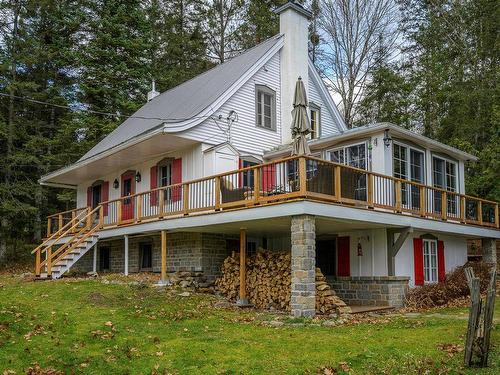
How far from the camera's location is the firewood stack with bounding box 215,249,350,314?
40.6 ft

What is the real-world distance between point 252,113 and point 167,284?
22.6 feet

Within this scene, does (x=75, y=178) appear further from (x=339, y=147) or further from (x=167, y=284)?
(x=339, y=147)

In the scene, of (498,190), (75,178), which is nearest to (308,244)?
(498,190)

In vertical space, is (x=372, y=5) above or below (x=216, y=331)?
above

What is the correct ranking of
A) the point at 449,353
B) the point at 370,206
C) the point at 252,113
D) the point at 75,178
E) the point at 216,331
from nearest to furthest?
the point at 449,353 < the point at 216,331 < the point at 370,206 < the point at 252,113 < the point at 75,178

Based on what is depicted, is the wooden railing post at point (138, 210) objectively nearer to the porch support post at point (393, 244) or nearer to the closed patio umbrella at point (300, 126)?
the closed patio umbrella at point (300, 126)

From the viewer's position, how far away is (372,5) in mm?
27625

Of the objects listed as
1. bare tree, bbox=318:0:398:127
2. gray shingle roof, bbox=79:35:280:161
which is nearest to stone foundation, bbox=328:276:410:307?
gray shingle roof, bbox=79:35:280:161

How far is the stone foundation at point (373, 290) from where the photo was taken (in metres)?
14.1

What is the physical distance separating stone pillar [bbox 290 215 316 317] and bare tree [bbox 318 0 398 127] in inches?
767

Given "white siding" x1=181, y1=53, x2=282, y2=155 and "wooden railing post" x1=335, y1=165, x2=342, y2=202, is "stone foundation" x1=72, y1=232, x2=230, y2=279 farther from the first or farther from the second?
"wooden railing post" x1=335, y1=165, x2=342, y2=202

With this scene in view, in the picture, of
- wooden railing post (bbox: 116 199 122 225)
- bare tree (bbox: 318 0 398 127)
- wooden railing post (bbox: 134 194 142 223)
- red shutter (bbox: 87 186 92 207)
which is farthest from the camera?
bare tree (bbox: 318 0 398 127)

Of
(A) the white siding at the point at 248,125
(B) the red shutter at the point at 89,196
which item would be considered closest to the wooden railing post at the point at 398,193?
(A) the white siding at the point at 248,125

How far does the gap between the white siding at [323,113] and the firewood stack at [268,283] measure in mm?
7964
